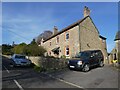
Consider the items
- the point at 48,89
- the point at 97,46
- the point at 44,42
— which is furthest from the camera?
the point at 44,42

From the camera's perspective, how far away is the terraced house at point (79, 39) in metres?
32.4

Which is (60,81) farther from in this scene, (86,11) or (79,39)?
(86,11)

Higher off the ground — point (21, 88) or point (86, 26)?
point (86, 26)

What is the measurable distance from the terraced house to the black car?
11.5 metres

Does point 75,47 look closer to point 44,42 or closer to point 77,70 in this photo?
point 77,70

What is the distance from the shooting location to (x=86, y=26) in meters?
34.3

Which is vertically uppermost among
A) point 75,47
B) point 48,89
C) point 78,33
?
point 78,33

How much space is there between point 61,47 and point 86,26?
21.9ft

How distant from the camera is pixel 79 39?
31.8m

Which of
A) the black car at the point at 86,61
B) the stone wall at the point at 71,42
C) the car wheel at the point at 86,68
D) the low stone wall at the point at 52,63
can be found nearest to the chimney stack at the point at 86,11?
the stone wall at the point at 71,42

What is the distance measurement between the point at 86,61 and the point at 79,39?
14.1 meters

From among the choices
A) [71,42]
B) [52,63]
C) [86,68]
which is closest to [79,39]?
[71,42]

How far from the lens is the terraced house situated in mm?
32375

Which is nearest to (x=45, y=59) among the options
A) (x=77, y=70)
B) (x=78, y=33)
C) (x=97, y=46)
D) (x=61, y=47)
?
(x=77, y=70)
